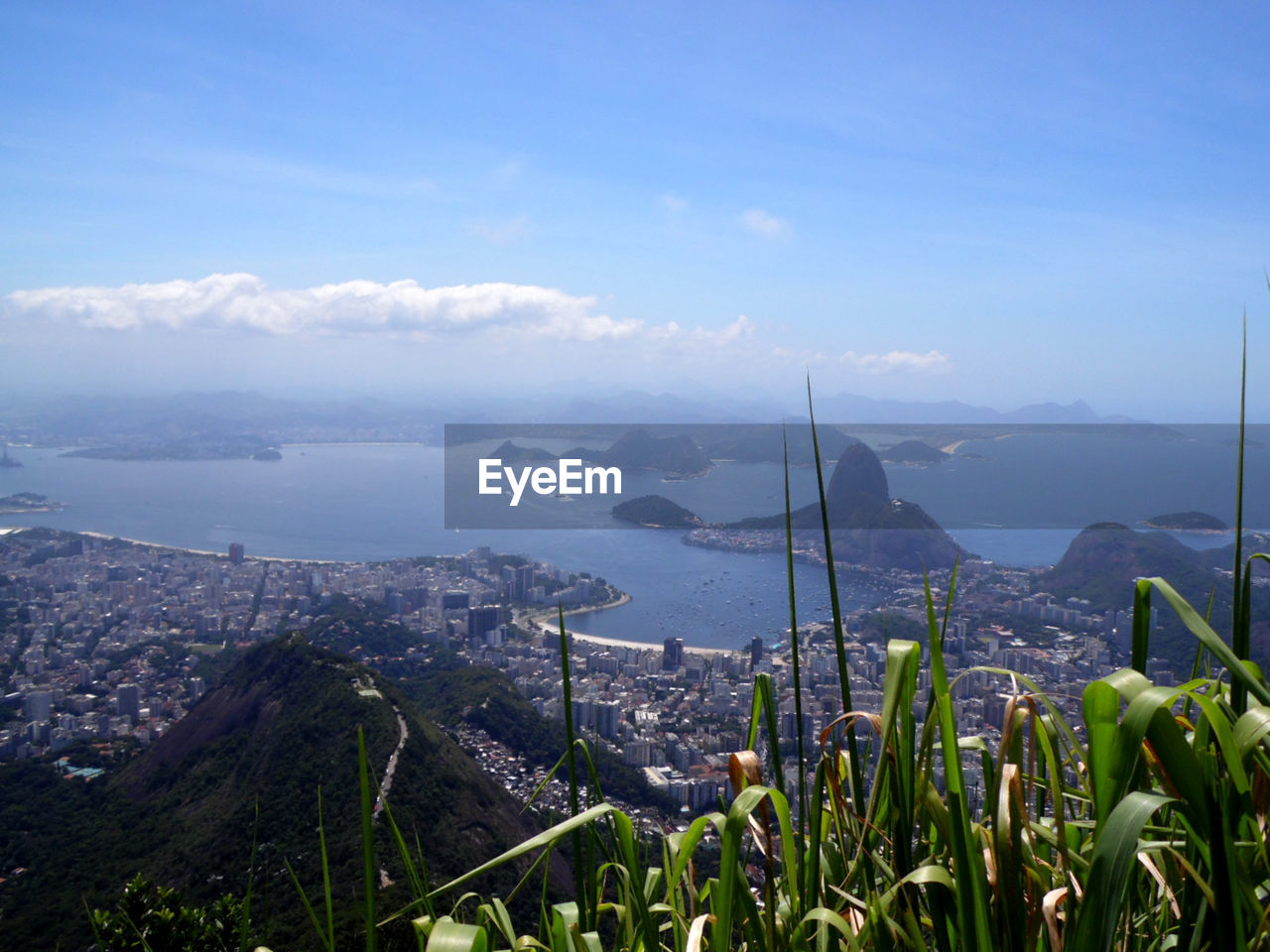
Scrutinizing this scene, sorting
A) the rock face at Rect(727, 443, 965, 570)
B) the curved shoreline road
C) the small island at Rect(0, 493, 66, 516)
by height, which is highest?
the rock face at Rect(727, 443, 965, 570)

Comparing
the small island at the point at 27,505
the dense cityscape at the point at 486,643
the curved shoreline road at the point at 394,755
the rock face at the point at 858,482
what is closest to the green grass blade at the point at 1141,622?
the dense cityscape at the point at 486,643

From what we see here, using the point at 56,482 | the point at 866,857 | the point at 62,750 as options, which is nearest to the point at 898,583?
the point at 62,750

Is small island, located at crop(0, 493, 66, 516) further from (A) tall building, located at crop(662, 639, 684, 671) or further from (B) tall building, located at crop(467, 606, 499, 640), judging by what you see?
(A) tall building, located at crop(662, 639, 684, 671)

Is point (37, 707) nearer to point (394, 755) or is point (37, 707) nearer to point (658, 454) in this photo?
point (394, 755)

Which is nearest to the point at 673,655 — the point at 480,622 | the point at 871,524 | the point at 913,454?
the point at 480,622

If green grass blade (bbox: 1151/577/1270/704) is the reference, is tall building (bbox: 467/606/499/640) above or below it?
below

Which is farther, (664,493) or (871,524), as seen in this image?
(664,493)

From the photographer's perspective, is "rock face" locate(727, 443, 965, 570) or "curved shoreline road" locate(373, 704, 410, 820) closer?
"curved shoreline road" locate(373, 704, 410, 820)

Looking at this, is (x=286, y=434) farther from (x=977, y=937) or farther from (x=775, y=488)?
(x=977, y=937)

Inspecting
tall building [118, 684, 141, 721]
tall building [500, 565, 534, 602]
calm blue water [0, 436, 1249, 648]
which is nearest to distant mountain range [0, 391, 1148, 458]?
calm blue water [0, 436, 1249, 648]
